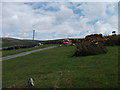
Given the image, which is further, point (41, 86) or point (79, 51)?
point (79, 51)

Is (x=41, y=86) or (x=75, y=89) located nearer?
(x=75, y=89)

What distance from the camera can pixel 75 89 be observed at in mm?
4008

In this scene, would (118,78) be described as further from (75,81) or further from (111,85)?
(75,81)

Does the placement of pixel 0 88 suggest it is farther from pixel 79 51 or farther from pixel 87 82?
pixel 79 51

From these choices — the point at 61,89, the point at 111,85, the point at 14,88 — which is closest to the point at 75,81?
the point at 61,89

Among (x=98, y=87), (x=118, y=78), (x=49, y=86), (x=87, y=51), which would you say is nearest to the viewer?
(x=98, y=87)

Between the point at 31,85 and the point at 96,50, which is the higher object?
the point at 96,50

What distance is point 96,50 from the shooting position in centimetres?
1164

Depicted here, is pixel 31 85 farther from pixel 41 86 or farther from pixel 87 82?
pixel 87 82

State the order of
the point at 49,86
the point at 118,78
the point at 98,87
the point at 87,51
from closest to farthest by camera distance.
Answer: the point at 98,87 → the point at 49,86 → the point at 118,78 → the point at 87,51

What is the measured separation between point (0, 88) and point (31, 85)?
1.30 meters

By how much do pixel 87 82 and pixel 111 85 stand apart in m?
0.75

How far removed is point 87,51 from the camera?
11.6 meters

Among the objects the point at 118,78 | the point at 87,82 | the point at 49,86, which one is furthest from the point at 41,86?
the point at 118,78
